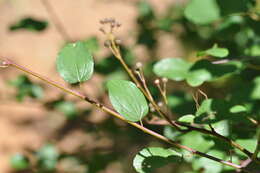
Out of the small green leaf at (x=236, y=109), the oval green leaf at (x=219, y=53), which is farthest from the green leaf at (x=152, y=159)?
the oval green leaf at (x=219, y=53)

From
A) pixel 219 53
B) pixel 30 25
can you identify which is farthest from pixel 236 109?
pixel 30 25

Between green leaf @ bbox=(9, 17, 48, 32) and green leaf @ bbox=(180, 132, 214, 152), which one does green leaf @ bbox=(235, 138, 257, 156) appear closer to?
green leaf @ bbox=(180, 132, 214, 152)

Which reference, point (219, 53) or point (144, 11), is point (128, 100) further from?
point (144, 11)

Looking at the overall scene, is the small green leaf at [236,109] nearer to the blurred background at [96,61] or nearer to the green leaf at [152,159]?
the green leaf at [152,159]

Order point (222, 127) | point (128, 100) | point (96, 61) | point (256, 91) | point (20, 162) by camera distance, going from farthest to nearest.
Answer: point (96, 61)
point (20, 162)
point (256, 91)
point (222, 127)
point (128, 100)

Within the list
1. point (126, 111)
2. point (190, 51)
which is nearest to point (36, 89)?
point (126, 111)

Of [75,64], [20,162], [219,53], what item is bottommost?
[20,162]

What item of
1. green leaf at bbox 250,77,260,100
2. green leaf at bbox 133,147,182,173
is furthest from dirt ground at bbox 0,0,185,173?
green leaf at bbox 133,147,182,173

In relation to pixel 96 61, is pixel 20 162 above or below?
below
